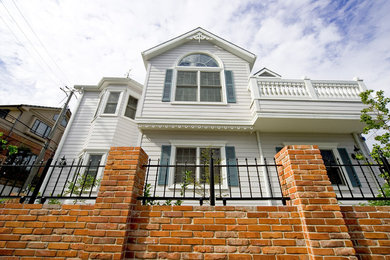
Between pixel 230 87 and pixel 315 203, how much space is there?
19.4 ft

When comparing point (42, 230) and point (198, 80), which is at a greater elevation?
point (198, 80)

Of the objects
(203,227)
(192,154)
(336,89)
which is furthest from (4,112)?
(336,89)

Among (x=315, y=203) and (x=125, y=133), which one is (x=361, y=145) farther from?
(x=125, y=133)

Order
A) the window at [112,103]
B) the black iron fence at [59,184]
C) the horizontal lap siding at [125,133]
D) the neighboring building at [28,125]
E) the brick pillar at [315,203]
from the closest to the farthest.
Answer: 1. the brick pillar at [315,203]
2. the black iron fence at [59,184]
3. the horizontal lap siding at [125,133]
4. the window at [112,103]
5. the neighboring building at [28,125]

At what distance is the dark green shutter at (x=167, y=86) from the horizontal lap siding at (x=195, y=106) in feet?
0.56

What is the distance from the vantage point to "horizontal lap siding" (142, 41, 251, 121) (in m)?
6.81

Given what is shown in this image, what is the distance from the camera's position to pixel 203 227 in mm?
2189

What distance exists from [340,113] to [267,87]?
2.57m

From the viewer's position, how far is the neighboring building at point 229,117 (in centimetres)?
600

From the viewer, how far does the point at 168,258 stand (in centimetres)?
206

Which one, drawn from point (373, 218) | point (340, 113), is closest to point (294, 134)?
point (340, 113)

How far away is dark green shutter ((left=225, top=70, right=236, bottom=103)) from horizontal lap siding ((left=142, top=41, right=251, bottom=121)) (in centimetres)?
18

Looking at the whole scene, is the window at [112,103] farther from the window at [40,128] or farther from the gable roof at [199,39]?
the window at [40,128]

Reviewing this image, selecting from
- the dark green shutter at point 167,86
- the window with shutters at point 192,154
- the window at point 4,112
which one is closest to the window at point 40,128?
the window at point 4,112
